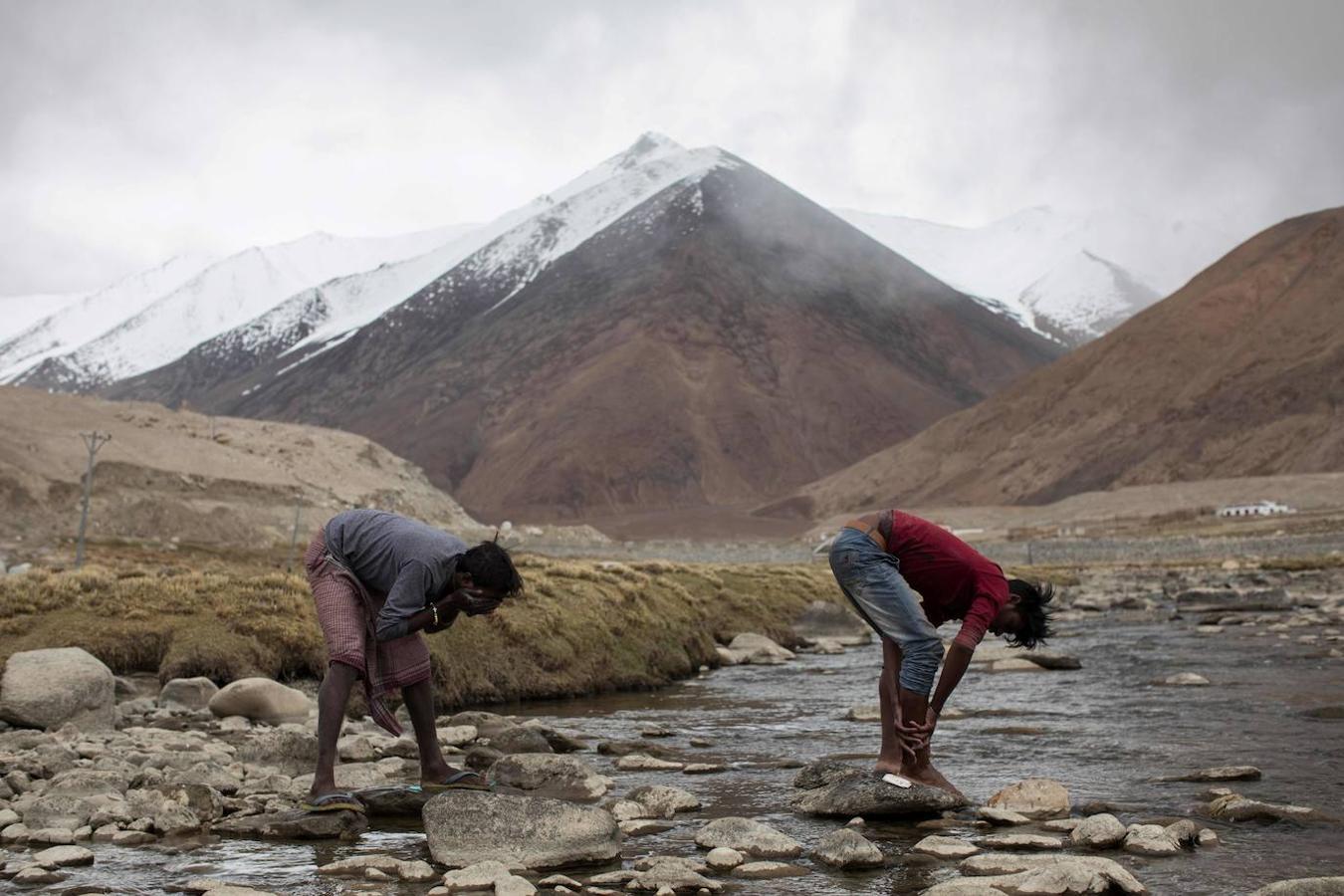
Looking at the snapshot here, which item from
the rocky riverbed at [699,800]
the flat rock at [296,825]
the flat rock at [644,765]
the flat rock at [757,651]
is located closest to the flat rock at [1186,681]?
the rocky riverbed at [699,800]

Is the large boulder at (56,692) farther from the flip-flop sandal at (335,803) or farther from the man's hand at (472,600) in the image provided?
the man's hand at (472,600)

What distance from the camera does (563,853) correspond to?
729 centimetres

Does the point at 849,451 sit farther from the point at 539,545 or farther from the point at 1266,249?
the point at 539,545

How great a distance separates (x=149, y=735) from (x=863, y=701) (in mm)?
8458

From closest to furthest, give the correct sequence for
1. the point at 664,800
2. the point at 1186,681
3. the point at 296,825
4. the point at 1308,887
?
the point at 1308,887 → the point at 296,825 → the point at 664,800 → the point at 1186,681

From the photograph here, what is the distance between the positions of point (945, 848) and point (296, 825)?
395 cm

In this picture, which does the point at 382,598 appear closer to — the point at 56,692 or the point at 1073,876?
the point at 1073,876

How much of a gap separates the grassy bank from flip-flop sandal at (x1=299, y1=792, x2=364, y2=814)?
22.3ft

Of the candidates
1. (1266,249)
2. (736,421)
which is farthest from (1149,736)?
(736,421)

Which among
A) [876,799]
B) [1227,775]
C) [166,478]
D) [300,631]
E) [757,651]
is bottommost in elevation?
[757,651]

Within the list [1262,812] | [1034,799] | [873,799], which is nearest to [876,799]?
[873,799]

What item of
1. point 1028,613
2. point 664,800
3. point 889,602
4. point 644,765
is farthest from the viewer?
Answer: point 644,765

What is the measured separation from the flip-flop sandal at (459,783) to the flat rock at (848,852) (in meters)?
2.63

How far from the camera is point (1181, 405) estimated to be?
137375 millimetres
